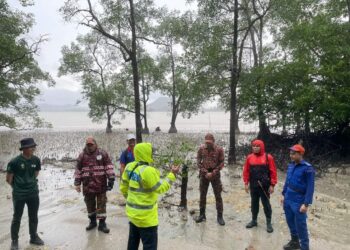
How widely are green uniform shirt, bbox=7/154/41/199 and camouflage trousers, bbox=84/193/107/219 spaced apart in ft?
3.73

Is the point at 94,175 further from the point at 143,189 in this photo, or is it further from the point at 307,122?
the point at 307,122

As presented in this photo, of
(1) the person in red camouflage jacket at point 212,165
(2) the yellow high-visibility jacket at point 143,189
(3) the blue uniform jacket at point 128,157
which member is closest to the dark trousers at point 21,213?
(3) the blue uniform jacket at point 128,157

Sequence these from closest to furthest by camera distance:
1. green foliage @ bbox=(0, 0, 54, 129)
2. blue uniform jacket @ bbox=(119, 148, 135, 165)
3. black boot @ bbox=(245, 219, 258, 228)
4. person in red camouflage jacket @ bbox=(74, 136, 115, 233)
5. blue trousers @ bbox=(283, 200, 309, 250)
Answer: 1. blue trousers @ bbox=(283, 200, 309, 250)
2. person in red camouflage jacket @ bbox=(74, 136, 115, 233)
3. black boot @ bbox=(245, 219, 258, 228)
4. blue uniform jacket @ bbox=(119, 148, 135, 165)
5. green foliage @ bbox=(0, 0, 54, 129)

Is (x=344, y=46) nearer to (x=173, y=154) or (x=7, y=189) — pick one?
(x=173, y=154)

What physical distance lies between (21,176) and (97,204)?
1.60 m

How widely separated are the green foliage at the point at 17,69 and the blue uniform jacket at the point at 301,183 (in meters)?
12.9

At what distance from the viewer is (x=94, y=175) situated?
7516 millimetres

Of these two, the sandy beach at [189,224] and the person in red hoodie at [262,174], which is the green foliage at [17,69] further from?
the person in red hoodie at [262,174]

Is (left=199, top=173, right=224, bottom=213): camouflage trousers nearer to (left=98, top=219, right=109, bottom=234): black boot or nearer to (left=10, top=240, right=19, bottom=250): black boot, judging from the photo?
(left=98, top=219, right=109, bottom=234): black boot

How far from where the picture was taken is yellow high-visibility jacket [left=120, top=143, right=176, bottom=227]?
16.2ft

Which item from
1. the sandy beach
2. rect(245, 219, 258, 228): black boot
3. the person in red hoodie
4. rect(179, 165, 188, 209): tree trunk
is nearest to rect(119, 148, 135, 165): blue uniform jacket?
the sandy beach

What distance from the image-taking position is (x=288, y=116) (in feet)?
61.2

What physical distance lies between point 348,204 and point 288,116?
911 centimetres

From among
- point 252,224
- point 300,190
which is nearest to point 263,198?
point 252,224
